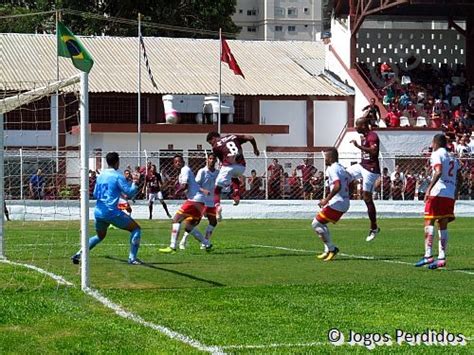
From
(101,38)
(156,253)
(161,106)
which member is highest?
(101,38)

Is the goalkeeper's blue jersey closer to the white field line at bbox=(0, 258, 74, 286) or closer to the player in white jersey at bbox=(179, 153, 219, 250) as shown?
the white field line at bbox=(0, 258, 74, 286)

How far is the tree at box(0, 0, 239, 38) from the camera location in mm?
70688

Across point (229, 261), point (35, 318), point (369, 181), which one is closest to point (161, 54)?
point (369, 181)

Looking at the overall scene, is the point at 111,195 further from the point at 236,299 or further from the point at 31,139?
the point at 31,139

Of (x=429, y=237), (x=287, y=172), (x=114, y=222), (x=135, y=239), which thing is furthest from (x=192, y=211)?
(x=287, y=172)

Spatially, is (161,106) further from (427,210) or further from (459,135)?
(427,210)

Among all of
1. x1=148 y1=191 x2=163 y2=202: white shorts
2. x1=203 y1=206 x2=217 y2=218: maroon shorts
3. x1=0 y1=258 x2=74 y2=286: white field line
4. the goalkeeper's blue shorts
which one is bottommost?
x1=148 y1=191 x2=163 y2=202: white shorts

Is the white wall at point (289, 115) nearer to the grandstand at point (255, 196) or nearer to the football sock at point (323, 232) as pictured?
the grandstand at point (255, 196)

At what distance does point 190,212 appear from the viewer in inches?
797

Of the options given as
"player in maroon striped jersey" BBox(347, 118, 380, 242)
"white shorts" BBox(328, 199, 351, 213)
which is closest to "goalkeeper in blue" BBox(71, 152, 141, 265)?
"white shorts" BBox(328, 199, 351, 213)

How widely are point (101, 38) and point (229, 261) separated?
Answer: 44.8 m

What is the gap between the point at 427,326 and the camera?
1090cm

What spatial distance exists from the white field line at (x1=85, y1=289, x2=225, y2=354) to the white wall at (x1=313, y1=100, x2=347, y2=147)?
148 feet

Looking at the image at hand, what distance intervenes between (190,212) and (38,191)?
16.1 metres
